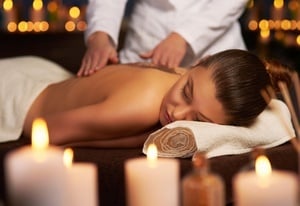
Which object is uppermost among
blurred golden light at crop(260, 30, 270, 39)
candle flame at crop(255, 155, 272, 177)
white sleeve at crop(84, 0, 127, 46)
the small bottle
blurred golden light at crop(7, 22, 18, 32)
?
candle flame at crop(255, 155, 272, 177)

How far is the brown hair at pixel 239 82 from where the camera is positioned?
169 cm

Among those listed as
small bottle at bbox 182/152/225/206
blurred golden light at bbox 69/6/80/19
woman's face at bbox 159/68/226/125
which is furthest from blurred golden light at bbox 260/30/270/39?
small bottle at bbox 182/152/225/206

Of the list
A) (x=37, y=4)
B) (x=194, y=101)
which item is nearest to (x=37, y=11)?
(x=37, y=4)

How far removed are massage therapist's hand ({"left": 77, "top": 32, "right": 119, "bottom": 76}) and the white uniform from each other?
97mm

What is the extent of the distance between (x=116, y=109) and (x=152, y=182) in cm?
81

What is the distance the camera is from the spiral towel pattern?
1.65m

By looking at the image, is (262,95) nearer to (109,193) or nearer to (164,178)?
(109,193)

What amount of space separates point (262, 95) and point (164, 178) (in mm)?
824

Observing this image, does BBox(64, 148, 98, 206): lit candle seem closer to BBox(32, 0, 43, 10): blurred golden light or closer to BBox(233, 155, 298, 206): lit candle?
BBox(233, 155, 298, 206): lit candle

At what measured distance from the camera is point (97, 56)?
2.17m

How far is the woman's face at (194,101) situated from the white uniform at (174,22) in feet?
1.82

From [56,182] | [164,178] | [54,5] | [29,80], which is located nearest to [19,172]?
[56,182]

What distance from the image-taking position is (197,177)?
1028 mm

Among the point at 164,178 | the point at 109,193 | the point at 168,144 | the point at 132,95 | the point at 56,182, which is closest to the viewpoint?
the point at 56,182
